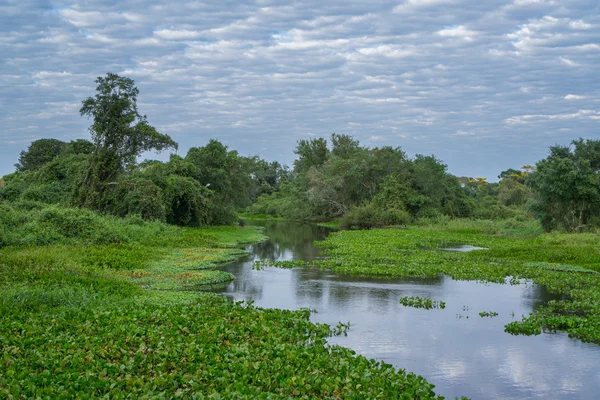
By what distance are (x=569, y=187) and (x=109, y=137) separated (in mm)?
32679

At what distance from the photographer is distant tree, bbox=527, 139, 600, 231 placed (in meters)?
39.4

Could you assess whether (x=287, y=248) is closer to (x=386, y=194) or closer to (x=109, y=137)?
(x=109, y=137)

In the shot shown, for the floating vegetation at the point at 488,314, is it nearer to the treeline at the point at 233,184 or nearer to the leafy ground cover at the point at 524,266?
→ the leafy ground cover at the point at 524,266

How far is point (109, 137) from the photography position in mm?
44406

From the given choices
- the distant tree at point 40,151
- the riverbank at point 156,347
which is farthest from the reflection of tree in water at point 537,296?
the distant tree at point 40,151

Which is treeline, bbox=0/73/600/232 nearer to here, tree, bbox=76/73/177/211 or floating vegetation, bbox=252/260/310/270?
tree, bbox=76/73/177/211

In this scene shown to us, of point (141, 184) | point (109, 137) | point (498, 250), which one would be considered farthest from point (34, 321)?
point (109, 137)

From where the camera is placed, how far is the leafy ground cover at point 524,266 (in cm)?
1596

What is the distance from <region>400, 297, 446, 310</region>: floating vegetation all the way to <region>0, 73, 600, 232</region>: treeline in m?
24.3

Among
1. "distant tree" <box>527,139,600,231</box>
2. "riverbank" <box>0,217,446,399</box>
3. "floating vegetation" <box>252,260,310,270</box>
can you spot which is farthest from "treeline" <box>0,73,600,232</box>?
"riverbank" <box>0,217,446,399</box>

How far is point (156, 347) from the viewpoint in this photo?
457 inches

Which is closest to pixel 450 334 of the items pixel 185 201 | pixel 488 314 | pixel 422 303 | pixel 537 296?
pixel 488 314

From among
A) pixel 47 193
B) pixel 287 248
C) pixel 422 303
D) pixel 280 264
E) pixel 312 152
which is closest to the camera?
pixel 422 303

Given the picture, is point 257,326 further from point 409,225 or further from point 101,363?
point 409,225
